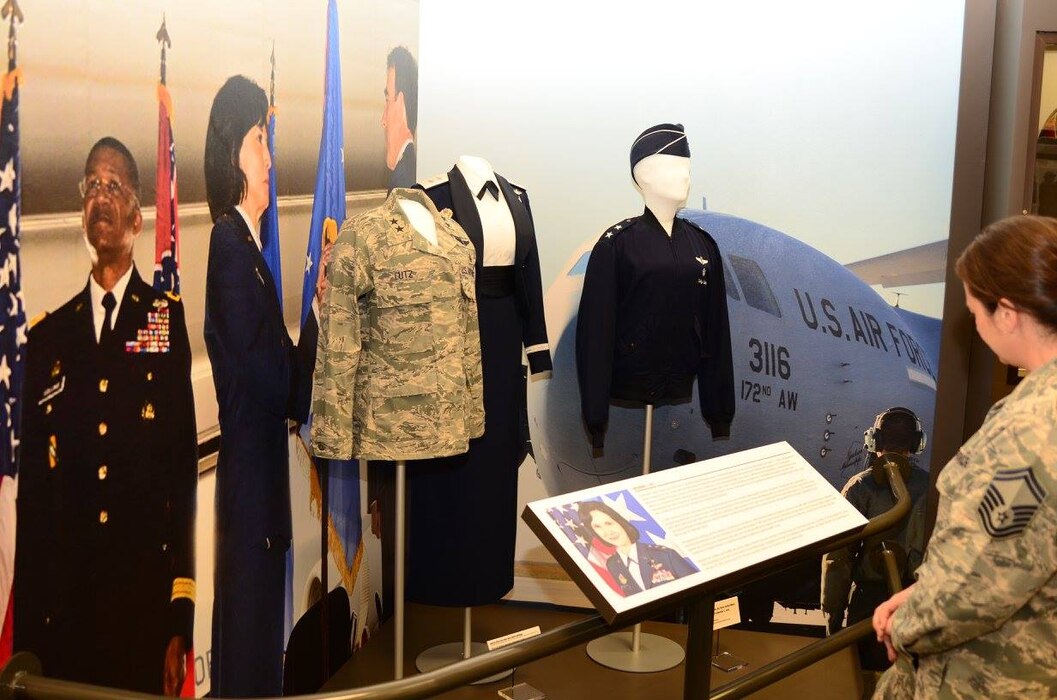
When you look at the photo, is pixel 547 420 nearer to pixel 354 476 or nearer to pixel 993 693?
pixel 354 476

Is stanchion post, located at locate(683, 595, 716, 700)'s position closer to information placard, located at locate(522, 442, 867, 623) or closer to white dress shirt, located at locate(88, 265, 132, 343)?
information placard, located at locate(522, 442, 867, 623)

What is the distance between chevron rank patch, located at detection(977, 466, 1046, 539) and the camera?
1609 millimetres

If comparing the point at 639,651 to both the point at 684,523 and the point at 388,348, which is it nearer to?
the point at 388,348

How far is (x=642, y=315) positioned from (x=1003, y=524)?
2.14 metres

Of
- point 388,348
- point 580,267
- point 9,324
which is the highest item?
point 9,324

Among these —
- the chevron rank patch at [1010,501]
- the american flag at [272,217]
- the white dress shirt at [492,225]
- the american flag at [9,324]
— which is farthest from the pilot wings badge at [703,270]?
the american flag at [9,324]

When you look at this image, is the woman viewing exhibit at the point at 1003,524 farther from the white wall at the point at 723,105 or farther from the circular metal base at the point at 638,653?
the white wall at the point at 723,105

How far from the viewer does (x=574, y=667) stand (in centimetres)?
374

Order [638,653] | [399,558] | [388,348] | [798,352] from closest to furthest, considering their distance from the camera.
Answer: [388,348] → [399,558] → [638,653] → [798,352]

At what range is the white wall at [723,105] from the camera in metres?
3.93

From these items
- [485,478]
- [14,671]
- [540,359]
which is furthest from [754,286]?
[14,671]

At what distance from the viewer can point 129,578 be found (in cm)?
219

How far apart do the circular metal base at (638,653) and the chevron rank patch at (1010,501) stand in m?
2.21

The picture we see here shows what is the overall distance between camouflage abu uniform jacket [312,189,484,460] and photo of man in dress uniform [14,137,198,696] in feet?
1.74
